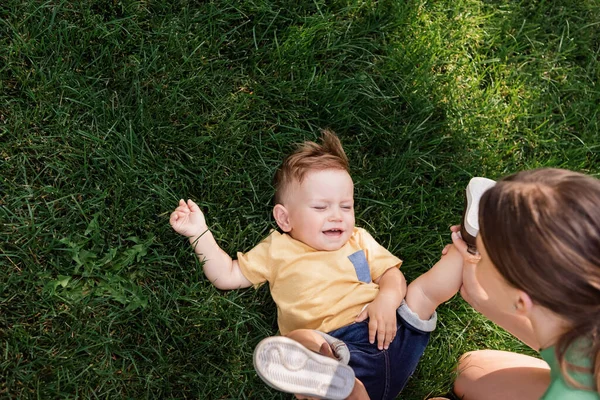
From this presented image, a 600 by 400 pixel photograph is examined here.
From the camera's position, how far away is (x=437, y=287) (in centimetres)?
260

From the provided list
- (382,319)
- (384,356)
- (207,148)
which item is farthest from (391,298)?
(207,148)

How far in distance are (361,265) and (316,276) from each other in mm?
200

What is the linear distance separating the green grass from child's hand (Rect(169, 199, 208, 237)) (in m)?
0.08

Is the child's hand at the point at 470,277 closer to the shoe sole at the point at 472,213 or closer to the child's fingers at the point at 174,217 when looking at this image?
the shoe sole at the point at 472,213

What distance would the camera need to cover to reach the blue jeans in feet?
8.25

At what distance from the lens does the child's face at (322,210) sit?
2.63m

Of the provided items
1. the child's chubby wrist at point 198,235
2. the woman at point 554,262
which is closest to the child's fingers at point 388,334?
the woman at point 554,262

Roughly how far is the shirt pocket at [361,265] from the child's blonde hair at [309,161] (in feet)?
1.22

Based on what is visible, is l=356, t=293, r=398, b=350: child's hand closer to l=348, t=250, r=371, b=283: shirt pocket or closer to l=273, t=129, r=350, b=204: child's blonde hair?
l=348, t=250, r=371, b=283: shirt pocket

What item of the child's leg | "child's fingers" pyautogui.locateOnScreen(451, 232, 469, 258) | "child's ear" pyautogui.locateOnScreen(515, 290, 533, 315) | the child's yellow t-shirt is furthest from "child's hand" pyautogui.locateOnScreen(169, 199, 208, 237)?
"child's ear" pyautogui.locateOnScreen(515, 290, 533, 315)

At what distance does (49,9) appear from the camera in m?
2.75

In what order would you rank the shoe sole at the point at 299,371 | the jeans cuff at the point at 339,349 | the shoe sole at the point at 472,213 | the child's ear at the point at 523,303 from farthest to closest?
the shoe sole at the point at 472,213 → the jeans cuff at the point at 339,349 → the shoe sole at the point at 299,371 → the child's ear at the point at 523,303

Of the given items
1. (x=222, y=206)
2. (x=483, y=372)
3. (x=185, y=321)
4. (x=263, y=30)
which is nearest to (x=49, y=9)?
(x=263, y=30)

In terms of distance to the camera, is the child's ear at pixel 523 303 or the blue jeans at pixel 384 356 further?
the blue jeans at pixel 384 356
